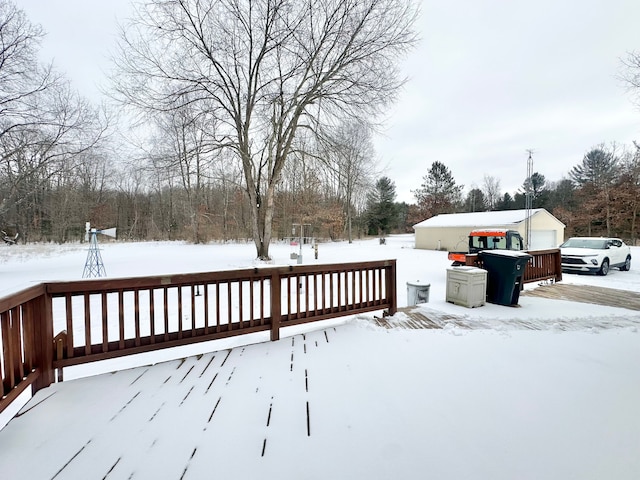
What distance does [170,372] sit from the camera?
244 centimetres

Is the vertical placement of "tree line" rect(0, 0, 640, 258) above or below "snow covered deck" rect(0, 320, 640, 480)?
above

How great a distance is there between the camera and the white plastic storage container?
4.46 metres

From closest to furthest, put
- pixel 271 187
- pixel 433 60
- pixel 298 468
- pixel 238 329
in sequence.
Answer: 1. pixel 298 468
2. pixel 238 329
3. pixel 433 60
4. pixel 271 187

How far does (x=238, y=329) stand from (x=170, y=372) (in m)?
0.74

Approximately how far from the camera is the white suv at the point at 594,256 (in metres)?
8.96

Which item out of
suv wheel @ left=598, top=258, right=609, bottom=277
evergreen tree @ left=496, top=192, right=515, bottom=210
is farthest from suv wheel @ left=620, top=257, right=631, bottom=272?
evergreen tree @ left=496, top=192, right=515, bottom=210

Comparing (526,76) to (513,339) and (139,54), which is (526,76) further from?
(139,54)

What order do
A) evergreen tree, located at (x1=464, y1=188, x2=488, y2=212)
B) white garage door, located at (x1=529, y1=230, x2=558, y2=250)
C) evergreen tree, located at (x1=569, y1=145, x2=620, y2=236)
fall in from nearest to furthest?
white garage door, located at (x1=529, y1=230, x2=558, y2=250) < evergreen tree, located at (x1=569, y1=145, x2=620, y2=236) < evergreen tree, located at (x1=464, y1=188, x2=488, y2=212)

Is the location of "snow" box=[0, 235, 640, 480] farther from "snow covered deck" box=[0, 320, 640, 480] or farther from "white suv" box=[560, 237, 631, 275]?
"white suv" box=[560, 237, 631, 275]

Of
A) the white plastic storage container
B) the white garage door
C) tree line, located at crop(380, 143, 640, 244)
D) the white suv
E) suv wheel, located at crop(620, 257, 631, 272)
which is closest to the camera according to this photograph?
the white plastic storage container

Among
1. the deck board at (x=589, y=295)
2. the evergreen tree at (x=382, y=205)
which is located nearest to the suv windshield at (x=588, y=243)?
the deck board at (x=589, y=295)

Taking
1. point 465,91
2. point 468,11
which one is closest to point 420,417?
point 468,11

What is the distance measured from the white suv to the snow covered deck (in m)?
8.26

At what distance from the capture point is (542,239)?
16781 millimetres
